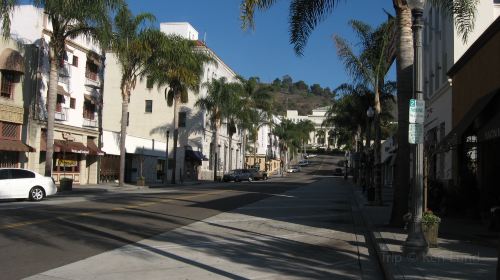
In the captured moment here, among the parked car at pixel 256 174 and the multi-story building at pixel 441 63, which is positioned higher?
the multi-story building at pixel 441 63

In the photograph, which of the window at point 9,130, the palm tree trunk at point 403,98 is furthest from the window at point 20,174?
the palm tree trunk at point 403,98

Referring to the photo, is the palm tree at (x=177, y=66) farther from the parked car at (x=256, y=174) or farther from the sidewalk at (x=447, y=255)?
the sidewalk at (x=447, y=255)

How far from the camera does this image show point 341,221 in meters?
19.1

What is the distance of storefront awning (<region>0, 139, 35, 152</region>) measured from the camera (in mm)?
33644

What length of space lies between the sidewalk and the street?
41 cm

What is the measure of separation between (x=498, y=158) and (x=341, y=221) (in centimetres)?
560

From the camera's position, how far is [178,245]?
40.5 feet

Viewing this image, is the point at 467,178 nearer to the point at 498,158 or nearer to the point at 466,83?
the point at 498,158

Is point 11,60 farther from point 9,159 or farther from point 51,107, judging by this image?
point 9,159

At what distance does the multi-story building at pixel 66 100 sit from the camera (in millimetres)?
37438

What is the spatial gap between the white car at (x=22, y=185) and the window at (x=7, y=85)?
1220cm

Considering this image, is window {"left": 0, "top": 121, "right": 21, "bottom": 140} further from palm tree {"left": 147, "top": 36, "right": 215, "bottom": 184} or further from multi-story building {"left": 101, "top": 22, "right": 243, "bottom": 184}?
multi-story building {"left": 101, "top": 22, "right": 243, "bottom": 184}

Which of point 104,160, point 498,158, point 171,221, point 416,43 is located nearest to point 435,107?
point 498,158

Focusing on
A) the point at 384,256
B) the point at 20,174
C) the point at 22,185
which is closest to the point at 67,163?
the point at 20,174
